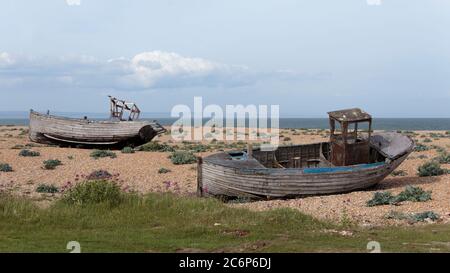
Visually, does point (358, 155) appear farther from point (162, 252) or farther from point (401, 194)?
point (162, 252)

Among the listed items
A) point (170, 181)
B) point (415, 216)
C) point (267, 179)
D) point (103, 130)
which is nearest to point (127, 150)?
point (103, 130)

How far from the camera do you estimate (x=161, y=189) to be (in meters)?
20.1

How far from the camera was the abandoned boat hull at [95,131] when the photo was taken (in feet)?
112

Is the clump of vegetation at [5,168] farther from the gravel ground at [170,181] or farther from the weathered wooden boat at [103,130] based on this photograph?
the weathered wooden boat at [103,130]

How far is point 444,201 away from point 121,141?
23045 millimetres

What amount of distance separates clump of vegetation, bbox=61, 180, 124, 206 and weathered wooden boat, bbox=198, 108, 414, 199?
4.13m

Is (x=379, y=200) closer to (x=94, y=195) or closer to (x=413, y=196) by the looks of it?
(x=413, y=196)

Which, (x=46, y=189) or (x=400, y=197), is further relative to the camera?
(x=46, y=189)

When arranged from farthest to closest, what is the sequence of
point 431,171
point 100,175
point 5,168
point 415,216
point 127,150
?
point 127,150 < point 5,168 < point 100,175 < point 431,171 < point 415,216

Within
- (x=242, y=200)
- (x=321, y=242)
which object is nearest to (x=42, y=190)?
(x=242, y=200)

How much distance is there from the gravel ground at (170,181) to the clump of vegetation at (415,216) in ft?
0.68

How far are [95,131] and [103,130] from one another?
586 mm

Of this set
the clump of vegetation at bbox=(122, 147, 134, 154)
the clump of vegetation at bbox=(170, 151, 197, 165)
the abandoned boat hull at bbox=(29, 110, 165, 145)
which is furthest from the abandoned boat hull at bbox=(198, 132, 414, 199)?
the abandoned boat hull at bbox=(29, 110, 165, 145)

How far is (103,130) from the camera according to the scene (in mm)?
34219
